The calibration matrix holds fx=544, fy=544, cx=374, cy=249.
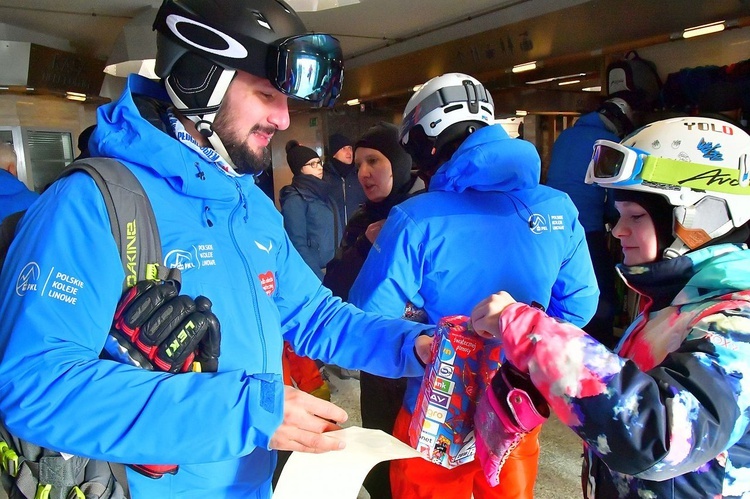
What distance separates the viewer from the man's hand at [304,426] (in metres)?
1.00

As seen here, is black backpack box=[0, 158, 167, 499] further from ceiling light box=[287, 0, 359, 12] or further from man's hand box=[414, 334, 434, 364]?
ceiling light box=[287, 0, 359, 12]

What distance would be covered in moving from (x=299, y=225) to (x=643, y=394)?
3.79 meters

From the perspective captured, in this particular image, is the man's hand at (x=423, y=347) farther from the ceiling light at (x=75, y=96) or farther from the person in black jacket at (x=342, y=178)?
the ceiling light at (x=75, y=96)

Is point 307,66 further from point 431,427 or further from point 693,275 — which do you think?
point 693,275

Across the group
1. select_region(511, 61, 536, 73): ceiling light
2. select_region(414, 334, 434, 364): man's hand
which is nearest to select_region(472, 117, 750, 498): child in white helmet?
select_region(414, 334, 434, 364): man's hand

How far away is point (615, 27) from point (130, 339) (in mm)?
5300

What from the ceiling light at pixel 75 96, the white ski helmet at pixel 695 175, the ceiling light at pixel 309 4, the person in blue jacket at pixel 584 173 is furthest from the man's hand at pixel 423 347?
the ceiling light at pixel 75 96

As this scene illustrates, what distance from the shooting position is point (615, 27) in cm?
502

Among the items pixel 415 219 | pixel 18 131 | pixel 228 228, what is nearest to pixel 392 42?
pixel 18 131

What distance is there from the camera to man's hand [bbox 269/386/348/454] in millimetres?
1000

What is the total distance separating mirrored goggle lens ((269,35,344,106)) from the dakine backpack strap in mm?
469

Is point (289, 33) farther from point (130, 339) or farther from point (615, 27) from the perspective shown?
point (615, 27)

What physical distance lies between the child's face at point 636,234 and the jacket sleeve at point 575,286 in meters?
0.52

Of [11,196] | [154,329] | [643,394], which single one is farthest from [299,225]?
[643,394]
